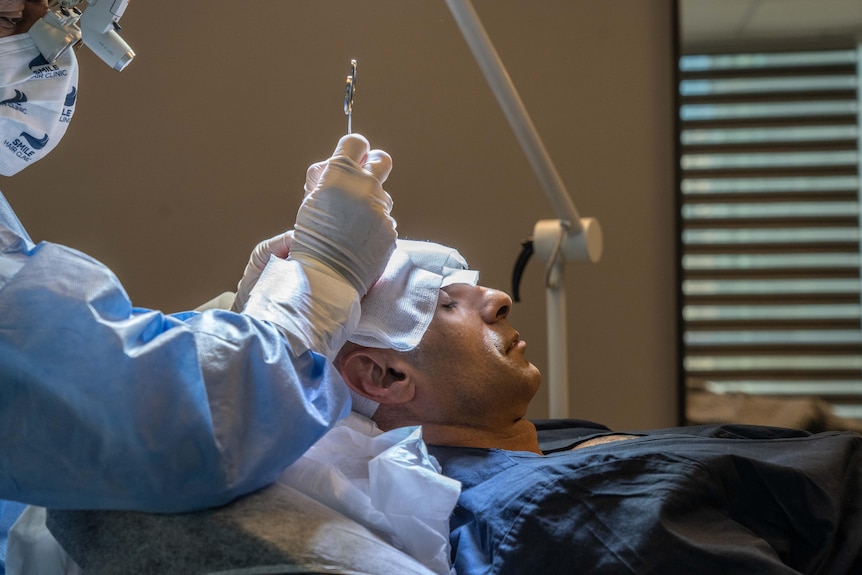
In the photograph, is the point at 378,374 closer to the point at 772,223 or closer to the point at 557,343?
the point at 557,343

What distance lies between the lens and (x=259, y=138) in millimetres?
2465

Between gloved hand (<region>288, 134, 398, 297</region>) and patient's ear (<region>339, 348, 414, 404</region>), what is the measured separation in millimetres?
174

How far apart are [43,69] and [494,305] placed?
72 cm

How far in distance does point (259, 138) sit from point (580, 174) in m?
0.93

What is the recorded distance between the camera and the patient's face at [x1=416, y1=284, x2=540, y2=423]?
4.19 feet

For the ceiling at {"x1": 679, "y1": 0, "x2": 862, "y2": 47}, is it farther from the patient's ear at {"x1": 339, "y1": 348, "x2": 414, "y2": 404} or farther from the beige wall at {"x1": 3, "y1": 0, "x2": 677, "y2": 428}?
the patient's ear at {"x1": 339, "y1": 348, "x2": 414, "y2": 404}

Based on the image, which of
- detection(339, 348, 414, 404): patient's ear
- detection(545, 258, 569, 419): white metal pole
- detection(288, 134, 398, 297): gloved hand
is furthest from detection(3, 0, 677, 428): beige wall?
detection(288, 134, 398, 297): gloved hand

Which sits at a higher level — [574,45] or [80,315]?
[574,45]

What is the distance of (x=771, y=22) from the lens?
249 centimetres

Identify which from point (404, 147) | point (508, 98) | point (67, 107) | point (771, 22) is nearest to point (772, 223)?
point (771, 22)

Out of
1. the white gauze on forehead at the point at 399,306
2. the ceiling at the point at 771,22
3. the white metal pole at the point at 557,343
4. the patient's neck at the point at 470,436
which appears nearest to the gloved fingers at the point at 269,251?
the white gauze on forehead at the point at 399,306

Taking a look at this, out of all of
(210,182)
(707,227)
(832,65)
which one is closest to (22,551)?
(210,182)

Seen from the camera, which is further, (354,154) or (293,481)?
(354,154)

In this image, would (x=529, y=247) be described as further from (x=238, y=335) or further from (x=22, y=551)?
(x=22, y=551)
